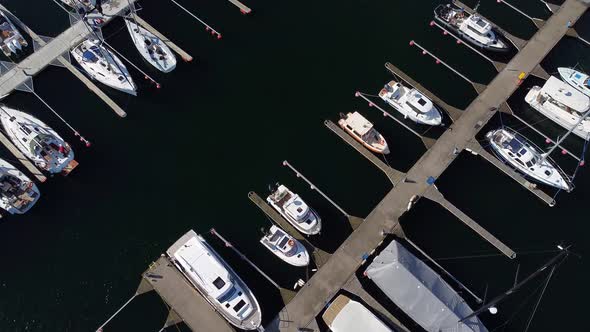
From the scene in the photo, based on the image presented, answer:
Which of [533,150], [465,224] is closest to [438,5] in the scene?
[533,150]

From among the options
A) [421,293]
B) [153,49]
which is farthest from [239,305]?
[153,49]

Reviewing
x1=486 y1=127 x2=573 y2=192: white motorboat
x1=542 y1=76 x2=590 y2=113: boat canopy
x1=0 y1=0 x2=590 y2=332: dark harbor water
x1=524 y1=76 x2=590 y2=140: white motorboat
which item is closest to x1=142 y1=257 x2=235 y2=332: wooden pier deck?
x1=0 y1=0 x2=590 y2=332: dark harbor water

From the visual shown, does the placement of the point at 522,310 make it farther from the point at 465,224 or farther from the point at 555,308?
the point at 465,224

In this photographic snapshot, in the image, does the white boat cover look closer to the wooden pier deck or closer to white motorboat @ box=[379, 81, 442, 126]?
the wooden pier deck

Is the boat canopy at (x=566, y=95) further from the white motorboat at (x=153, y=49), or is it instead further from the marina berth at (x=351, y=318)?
the white motorboat at (x=153, y=49)

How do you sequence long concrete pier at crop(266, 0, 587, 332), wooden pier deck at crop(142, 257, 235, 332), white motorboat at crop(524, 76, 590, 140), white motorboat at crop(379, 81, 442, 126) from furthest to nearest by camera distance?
1. white motorboat at crop(524, 76, 590, 140)
2. white motorboat at crop(379, 81, 442, 126)
3. long concrete pier at crop(266, 0, 587, 332)
4. wooden pier deck at crop(142, 257, 235, 332)

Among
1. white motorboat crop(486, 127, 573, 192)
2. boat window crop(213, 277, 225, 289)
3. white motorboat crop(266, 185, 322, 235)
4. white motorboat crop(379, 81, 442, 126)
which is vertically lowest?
boat window crop(213, 277, 225, 289)
